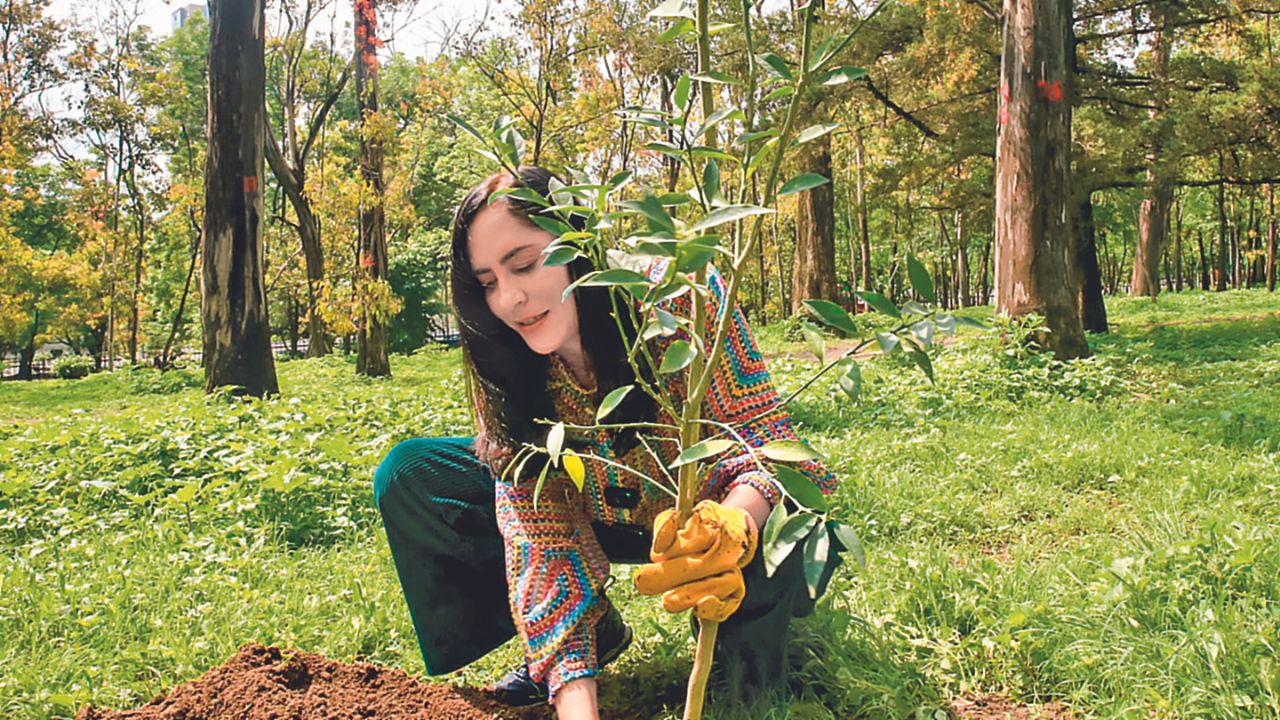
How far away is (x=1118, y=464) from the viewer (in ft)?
12.2

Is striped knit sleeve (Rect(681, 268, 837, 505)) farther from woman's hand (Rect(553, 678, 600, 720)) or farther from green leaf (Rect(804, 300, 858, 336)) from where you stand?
green leaf (Rect(804, 300, 858, 336))

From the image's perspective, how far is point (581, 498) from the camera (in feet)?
6.85

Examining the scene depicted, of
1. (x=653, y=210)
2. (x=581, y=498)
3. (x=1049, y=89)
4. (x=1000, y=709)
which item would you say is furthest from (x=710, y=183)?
(x=1049, y=89)

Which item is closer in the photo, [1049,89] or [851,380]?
[851,380]

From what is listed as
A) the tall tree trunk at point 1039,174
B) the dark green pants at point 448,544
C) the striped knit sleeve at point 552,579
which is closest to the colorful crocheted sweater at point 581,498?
the striped knit sleeve at point 552,579

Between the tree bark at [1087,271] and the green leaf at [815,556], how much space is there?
9.33 metres

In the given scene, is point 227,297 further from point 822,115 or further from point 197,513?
point 822,115

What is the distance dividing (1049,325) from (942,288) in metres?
34.1

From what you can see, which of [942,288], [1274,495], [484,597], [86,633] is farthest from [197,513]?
[942,288]

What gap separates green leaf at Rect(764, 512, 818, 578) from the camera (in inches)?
40.4

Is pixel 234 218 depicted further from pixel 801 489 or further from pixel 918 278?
pixel 918 278

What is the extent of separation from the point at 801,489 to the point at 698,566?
0.42 meters

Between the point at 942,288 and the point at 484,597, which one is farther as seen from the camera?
the point at 942,288

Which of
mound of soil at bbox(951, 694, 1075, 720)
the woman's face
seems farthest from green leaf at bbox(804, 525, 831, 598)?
mound of soil at bbox(951, 694, 1075, 720)
